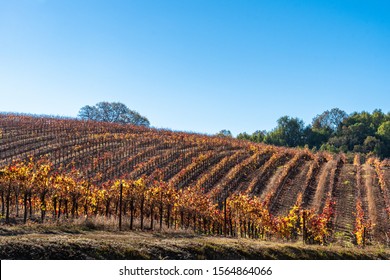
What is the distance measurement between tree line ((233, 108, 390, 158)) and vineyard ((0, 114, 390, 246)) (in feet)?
99.0

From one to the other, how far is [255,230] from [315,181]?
21932mm

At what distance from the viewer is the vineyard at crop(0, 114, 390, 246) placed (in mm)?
27156

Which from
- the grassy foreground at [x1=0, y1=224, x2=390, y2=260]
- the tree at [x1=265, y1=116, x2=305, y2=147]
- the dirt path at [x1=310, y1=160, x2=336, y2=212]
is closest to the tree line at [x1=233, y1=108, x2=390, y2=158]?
the tree at [x1=265, y1=116, x2=305, y2=147]

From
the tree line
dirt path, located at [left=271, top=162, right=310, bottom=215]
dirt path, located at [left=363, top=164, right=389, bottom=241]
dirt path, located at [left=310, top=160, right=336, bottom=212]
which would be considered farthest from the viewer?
the tree line

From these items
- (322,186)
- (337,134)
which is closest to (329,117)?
(337,134)

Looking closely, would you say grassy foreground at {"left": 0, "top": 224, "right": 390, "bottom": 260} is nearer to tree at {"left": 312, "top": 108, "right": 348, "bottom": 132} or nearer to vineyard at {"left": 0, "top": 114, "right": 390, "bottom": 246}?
vineyard at {"left": 0, "top": 114, "right": 390, "bottom": 246}

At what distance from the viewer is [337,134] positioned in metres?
109

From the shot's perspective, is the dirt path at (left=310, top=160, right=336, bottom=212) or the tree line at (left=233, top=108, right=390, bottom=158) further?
the tree line at (left=233, top=108, right=390, bottom=158)

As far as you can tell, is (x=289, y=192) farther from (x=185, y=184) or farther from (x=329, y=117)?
(x=329, y=117)

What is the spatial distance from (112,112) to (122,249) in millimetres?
126219

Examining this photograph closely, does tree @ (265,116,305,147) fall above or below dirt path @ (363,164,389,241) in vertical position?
above

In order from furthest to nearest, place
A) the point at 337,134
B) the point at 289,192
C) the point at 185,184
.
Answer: the point at 337,134, the point at 185,184, the point at 289,192

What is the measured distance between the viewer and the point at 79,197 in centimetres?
2855
